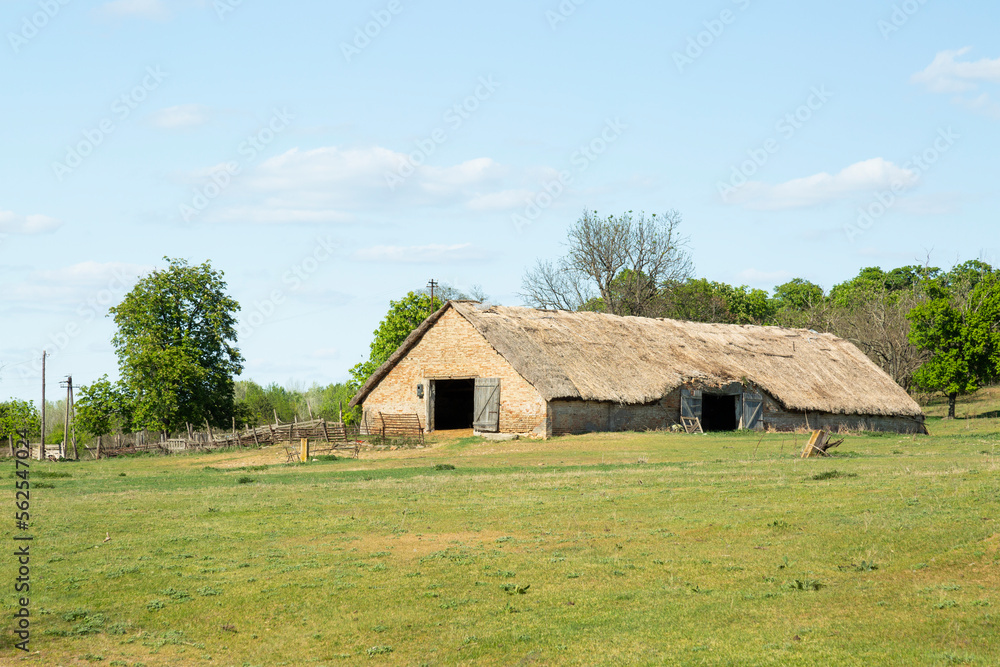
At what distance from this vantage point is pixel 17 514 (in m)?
17.1

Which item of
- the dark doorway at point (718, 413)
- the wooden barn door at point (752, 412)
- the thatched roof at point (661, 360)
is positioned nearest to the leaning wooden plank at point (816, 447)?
the thatched roof at point (661, 360)

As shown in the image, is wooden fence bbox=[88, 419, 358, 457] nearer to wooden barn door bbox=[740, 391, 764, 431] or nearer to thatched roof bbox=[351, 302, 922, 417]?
thatched roof bbox=[351, 302, 922, 417]

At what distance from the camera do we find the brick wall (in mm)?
36062

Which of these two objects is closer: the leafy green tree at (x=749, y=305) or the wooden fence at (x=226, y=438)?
the wooden fence at (x=226, y=438)

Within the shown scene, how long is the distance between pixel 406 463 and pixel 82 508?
1193cm

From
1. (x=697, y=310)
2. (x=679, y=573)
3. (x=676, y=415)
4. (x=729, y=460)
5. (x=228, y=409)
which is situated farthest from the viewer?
(x=697, y=310)

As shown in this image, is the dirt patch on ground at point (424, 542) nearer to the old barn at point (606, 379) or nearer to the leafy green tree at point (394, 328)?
the old barn at point (606, 379)

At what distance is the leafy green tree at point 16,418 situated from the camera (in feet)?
182

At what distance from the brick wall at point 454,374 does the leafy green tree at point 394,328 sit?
21.5 metres

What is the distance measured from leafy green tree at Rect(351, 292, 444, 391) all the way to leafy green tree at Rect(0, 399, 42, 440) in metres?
19.4

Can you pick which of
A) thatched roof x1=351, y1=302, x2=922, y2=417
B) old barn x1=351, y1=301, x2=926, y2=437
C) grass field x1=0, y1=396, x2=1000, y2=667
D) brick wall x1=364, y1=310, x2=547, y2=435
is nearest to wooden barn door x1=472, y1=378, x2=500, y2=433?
old barn x1=351, y1=301, x2=926, y2=437

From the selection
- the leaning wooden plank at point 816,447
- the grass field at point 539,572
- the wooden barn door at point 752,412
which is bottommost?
the grass field at point 539,572

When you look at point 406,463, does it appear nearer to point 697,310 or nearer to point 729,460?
point 729,460

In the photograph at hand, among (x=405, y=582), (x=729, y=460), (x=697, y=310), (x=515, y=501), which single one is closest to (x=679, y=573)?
(x=405, y=582)
